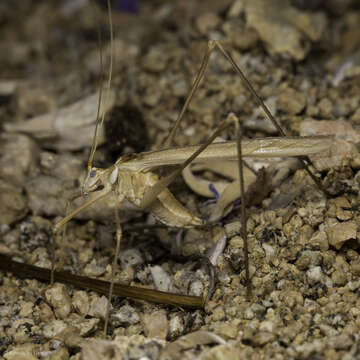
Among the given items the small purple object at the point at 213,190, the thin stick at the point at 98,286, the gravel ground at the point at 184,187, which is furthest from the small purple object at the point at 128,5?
the thin stick at the point at 98,286

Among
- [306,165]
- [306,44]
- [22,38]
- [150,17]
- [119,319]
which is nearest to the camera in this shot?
[119,319]

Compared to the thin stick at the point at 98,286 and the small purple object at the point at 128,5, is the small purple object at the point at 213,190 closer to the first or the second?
the thin stick at the point at 98,286

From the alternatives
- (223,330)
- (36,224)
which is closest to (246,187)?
(223,330)

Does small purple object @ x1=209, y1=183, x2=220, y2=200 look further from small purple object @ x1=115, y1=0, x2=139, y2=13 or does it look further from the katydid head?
small purple object @ x1=115, y1=0, x2=139, y2=13

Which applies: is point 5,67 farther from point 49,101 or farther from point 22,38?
point 49,101

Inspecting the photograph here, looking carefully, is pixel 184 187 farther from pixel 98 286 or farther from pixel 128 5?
pixel 128 5

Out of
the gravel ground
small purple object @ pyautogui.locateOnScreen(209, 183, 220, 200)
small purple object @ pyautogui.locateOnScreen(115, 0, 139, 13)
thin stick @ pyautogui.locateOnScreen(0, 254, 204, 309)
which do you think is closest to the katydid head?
the gravel ground
